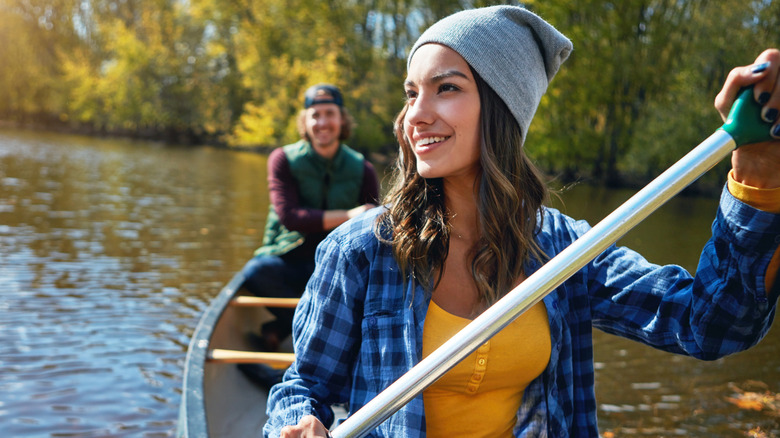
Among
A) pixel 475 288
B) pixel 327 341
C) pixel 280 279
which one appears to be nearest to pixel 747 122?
pixel 475 288

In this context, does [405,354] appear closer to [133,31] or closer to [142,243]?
[142,243]

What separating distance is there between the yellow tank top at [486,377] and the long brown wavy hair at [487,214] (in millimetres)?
95

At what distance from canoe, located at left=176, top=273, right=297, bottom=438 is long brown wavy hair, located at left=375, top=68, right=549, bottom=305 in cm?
138

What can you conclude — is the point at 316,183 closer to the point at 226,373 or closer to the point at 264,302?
the point at 264,302

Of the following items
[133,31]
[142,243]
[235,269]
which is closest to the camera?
[235,269]

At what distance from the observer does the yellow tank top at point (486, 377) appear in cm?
140

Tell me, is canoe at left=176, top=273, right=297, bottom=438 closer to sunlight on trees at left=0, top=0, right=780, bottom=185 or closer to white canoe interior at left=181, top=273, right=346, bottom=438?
white canoe interior at left=181, top=273, right=346, bottom=438

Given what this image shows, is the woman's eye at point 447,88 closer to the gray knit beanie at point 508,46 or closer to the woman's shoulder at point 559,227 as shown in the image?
the gray knit beanie at point 508,46

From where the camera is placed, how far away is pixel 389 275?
4.83 feet

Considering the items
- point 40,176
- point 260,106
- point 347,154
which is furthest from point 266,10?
point 347,154

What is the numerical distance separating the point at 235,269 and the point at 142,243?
201cm

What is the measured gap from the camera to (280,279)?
4.09 meters

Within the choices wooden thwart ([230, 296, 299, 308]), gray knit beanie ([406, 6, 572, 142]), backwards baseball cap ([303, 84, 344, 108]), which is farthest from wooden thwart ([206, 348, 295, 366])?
gray knit beanie ([406, 6, 572, 142])

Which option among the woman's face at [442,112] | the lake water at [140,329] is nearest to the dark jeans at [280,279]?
the lake water at [140,329]
